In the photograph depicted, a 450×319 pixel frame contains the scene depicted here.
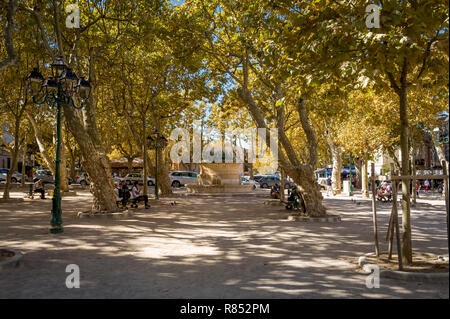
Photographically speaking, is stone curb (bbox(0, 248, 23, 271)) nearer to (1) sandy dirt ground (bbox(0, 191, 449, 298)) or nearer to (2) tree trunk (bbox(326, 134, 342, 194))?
(1) sandy dirt ground (bbox(0, 191, 449, 298))

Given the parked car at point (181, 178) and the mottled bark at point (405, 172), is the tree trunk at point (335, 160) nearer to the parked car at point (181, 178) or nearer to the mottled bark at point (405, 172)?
the parked car at point (181, 178)

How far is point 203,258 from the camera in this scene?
695 centimetres

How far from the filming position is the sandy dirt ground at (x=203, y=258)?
496 cm

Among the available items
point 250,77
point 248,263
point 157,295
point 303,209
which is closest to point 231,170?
point 250,77

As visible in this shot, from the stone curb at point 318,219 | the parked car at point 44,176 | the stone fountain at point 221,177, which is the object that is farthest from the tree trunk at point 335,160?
the parked car at point 44,176

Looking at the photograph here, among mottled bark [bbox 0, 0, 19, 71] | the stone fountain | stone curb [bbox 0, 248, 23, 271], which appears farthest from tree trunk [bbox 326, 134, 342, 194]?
stone curb [bbox 0, 248, 23, 271]

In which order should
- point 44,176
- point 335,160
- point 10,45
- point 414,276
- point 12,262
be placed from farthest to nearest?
point 44,176 < point 335,160 < point 10,45 < point 12,262 < point 414,276

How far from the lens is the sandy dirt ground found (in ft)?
16.3

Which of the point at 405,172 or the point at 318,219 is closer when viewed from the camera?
the point at 405,172

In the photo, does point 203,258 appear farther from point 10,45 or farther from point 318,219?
point 318,219

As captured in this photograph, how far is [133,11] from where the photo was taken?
47.1ft

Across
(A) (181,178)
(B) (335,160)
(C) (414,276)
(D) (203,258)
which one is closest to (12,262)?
(D) (203,258)
